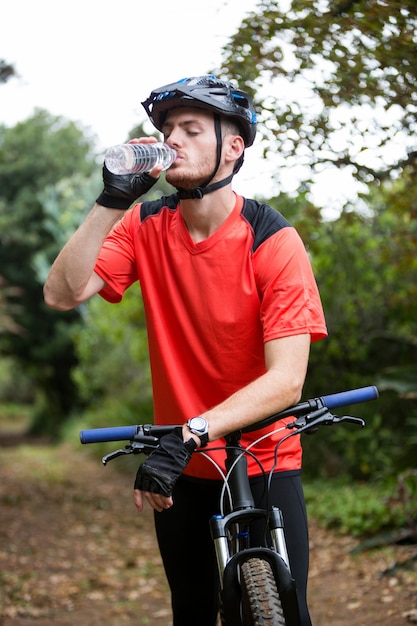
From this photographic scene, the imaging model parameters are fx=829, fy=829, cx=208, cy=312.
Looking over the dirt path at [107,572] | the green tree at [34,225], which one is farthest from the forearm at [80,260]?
the green tree at [34,225]

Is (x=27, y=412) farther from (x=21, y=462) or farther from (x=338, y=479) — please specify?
(x=338, y=479)

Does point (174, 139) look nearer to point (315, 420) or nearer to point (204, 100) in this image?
point (204, 100)

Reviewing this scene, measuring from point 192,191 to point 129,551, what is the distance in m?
5.91

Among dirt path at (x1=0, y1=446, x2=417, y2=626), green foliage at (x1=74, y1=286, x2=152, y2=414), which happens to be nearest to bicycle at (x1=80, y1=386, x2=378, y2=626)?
dirt path at (x1=0, y1=446, x2=417, y2=626)

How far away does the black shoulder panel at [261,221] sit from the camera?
9.25 feet

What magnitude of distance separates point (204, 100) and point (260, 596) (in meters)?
1.55

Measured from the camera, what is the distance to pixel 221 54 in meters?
4.57

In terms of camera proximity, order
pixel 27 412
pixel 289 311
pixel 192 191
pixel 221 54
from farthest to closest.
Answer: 1. pixel 27 412
2. pixel 221 54
3. pixel 192 191
4. pixel 289 311

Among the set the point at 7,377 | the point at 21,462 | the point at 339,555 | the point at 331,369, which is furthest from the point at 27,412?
the point at 339,555

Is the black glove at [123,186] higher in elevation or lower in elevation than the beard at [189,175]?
lower

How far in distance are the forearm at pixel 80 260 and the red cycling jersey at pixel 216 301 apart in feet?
0.54

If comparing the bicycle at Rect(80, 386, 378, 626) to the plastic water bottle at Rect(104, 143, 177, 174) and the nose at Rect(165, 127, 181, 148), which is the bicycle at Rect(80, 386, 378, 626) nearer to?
the plastic water bottle at Rect(104, 143, 177, 174)

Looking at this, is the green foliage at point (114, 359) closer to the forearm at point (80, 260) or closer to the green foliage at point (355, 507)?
the green foliage at point (355, 507)

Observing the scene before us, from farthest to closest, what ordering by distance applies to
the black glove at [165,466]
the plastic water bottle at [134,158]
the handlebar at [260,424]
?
1. the plastic water bottle at [134,158]
2. the handlebar at [260,424]
3. the black glove at [165,466]
